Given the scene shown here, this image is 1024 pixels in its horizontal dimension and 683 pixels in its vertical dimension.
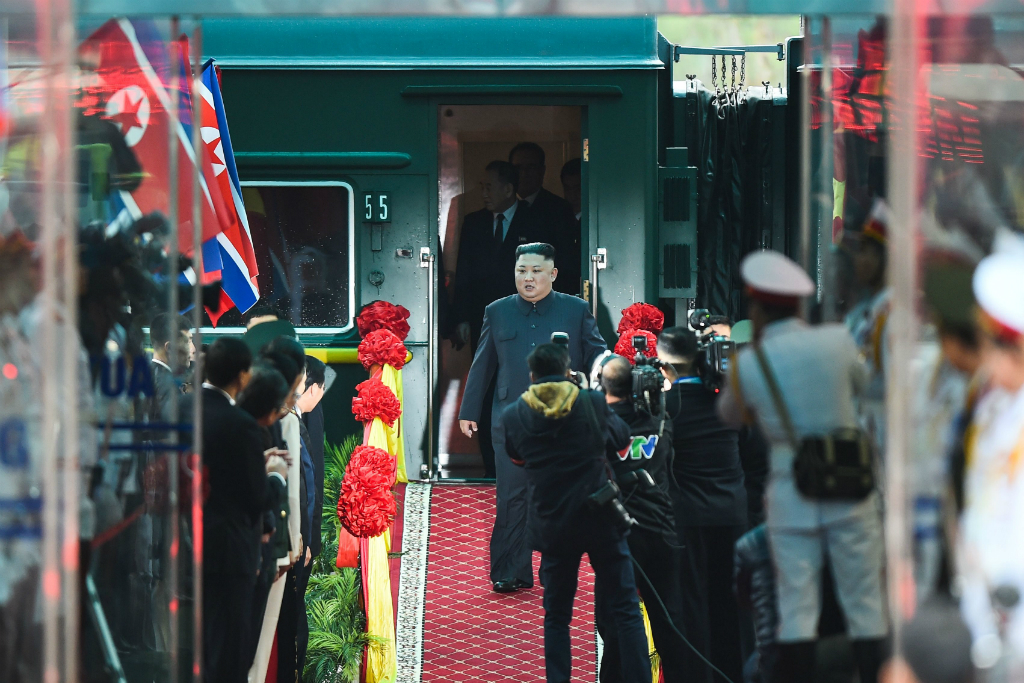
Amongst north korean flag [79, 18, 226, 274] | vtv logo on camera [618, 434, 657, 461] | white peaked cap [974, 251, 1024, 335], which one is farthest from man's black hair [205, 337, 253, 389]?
white peaked cap [974, 251, 1024, 335]

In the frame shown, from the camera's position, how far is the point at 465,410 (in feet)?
21.4

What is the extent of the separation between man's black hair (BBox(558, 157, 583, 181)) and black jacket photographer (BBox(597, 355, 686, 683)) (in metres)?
3.65

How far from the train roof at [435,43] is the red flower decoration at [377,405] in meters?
2.49

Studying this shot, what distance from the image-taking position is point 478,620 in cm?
600

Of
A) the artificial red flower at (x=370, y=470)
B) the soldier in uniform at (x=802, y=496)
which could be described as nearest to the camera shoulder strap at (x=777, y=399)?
the soldier in uniform at (x=802, y=496)

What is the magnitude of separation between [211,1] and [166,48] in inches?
13.5

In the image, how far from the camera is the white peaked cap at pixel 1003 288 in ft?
9.36

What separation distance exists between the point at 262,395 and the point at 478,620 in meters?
2.28

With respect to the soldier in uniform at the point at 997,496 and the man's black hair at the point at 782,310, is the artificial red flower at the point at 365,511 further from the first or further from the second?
the soldier in uniform at the point at 997,496

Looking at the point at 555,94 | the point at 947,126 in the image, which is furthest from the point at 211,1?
the point at 555,94

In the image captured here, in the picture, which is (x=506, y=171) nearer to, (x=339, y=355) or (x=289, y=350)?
(x=339, y=355)

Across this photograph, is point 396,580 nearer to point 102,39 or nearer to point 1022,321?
point 102,39

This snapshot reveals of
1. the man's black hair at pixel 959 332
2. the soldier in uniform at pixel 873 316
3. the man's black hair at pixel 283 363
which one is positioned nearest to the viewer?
the man's black hair at pixel 959 332

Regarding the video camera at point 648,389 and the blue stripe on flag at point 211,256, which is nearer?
the video camera at point 648,389
